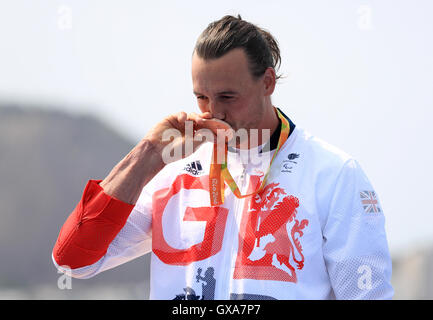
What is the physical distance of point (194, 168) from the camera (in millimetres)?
4004

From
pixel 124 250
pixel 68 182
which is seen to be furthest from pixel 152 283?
pixel 68 182

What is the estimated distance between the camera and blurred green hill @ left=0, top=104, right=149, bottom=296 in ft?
84.0

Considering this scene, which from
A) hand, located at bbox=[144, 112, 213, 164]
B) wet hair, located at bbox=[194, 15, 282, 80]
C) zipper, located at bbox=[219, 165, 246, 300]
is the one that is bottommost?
zipper, located at bbox=[219, 165, 246, 300]

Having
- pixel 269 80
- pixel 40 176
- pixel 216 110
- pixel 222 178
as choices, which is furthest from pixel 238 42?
pixel 40 176

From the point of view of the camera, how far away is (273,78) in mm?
3955

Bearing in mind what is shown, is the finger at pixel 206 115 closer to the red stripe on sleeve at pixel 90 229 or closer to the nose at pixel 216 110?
the nose at pixel 216 110

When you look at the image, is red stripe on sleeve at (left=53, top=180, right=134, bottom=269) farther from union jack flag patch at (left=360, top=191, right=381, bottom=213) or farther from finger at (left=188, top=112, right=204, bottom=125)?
union jack flag patch at (left=360, top=191, right=381, bottom=213)

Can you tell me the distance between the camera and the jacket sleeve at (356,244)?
334 cm

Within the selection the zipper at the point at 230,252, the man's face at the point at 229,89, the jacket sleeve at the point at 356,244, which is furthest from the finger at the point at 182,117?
the jacket sleeve at the point at 356,244

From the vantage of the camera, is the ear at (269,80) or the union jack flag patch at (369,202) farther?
the ear at (269,80)

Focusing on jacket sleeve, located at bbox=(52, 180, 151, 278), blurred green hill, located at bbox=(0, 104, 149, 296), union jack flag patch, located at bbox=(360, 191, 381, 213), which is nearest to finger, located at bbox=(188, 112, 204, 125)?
jacket sleeve, located at bbox=(52, 180, 151, 278)

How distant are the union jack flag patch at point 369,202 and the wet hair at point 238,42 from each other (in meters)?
0.94
